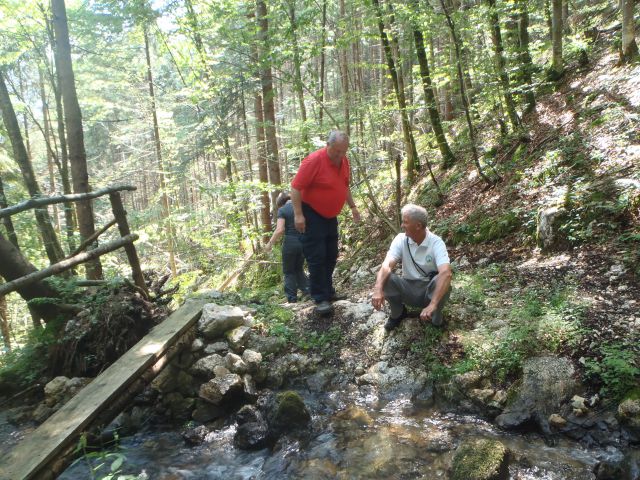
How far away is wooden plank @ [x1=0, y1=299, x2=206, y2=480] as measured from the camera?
8.73ft

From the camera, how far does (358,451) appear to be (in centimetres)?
327

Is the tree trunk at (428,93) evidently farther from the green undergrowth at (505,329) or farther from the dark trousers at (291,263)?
the green undergrowth at (505,329)

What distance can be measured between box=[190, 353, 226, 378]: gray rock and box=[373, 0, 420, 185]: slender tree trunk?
5534 millimetres

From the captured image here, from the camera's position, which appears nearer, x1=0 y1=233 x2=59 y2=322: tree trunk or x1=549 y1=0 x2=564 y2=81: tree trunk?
x1=0 y1=233 x2=59 y2=322: tree trunk

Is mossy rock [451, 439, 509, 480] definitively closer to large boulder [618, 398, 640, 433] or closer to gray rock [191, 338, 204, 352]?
large boulder [618, 398, 640, 433]

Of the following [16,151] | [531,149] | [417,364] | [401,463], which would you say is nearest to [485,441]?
[401,463]

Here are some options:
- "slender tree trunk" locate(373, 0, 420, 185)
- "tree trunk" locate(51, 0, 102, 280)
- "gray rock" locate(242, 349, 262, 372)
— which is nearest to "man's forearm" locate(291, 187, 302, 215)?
"gray rock" locate(242, 349, 262, 372)

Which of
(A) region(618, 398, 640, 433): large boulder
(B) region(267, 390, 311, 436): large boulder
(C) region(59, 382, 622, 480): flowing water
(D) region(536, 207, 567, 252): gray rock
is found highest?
(D) region(536, 207, 567, 252): gray rock

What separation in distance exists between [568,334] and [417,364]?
1.38 metres

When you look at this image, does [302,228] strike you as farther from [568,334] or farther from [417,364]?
[568,334]

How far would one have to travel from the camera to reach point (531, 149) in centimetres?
709

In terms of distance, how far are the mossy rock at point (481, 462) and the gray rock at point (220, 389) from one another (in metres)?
2.18

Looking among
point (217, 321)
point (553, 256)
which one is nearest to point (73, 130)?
point (217, 321)

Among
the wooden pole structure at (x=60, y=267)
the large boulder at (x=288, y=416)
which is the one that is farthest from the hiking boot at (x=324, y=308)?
the wooden pole structure at (x=60, y=267)
